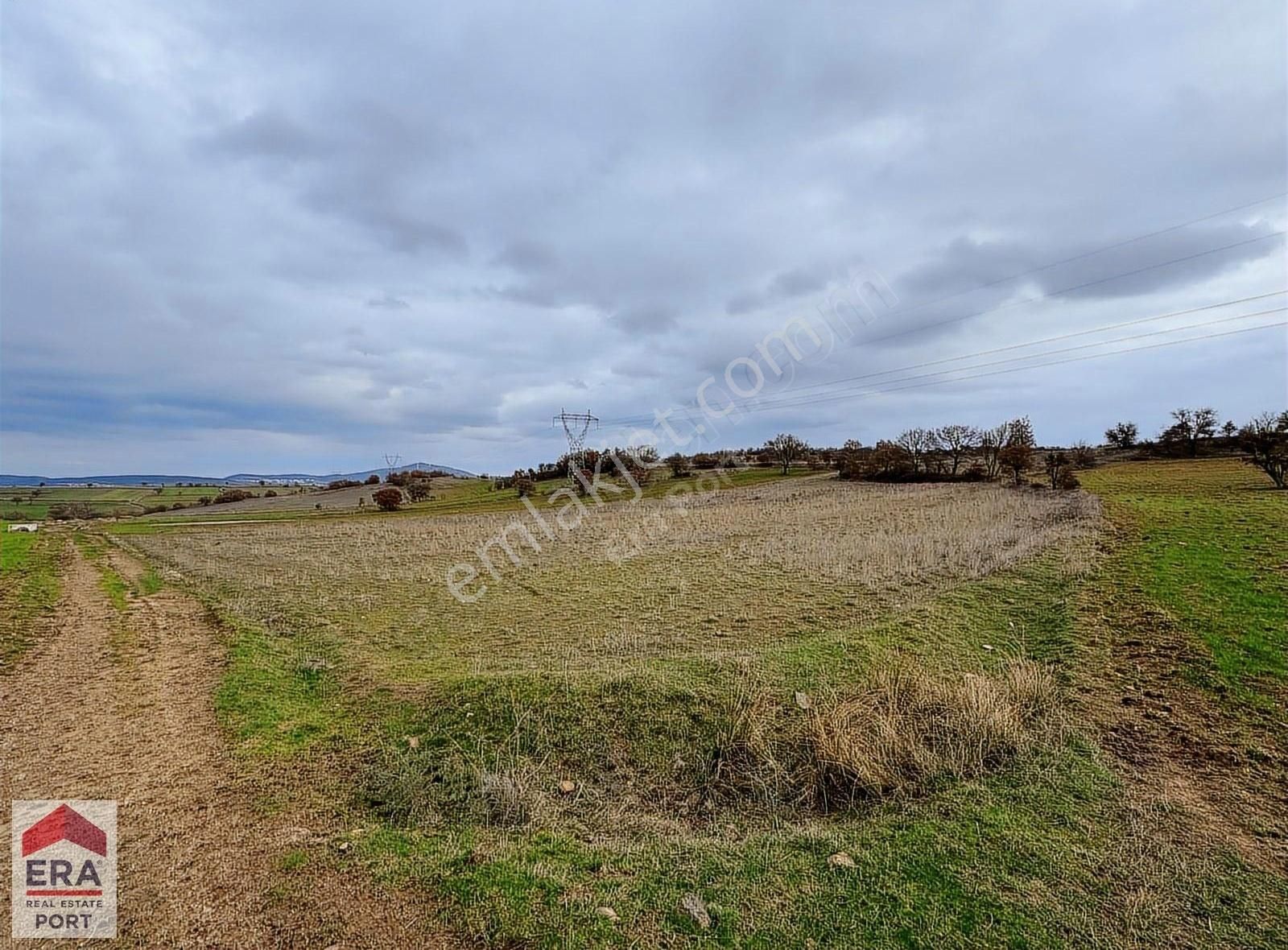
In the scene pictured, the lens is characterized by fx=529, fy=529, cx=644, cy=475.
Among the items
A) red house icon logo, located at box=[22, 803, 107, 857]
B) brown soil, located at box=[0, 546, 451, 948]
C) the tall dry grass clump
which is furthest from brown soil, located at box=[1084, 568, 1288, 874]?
red house icon logo, located at box=[22, 803, 107, 857]

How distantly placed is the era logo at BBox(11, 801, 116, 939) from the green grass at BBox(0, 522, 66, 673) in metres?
7.43

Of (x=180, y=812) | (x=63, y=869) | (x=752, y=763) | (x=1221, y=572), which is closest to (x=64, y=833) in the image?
(x=63, y=869)

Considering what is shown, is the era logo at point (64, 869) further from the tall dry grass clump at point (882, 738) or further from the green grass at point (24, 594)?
the green grass at point (24, 594)

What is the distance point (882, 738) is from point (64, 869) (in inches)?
336

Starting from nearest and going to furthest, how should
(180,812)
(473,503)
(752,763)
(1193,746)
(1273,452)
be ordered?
(180,812)
(1193,746)
(752,763)
(1273,452)
(473,503)

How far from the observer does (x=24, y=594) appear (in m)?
17.0

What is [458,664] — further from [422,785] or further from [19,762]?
[19,762]

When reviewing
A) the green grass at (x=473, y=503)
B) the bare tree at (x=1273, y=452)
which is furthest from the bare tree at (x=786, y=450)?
the bare tree at (x=1273, y=452)

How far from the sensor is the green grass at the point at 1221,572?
8.47 meters

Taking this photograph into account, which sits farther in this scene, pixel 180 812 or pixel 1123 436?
pixel 1123 436

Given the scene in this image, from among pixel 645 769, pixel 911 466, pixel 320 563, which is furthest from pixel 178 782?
pixel 911 466

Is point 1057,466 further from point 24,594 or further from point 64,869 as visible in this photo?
point 24,594

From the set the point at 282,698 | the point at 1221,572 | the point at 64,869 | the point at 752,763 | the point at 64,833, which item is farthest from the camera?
the point at 1221,572

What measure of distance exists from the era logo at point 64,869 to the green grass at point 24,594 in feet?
24.4
